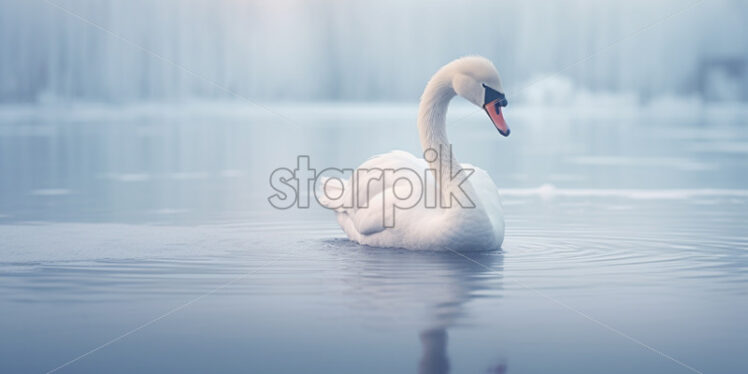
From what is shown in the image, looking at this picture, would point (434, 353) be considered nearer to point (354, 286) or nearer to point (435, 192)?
point (354, 286)

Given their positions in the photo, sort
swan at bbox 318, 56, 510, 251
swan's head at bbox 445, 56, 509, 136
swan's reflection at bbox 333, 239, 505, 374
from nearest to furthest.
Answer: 1. swan's reflection at bbox 333, 239, 505, 374
2. swan at bbox 318, 56, 510, 251
3. swan's head at bbox 445, 56, 509, 136

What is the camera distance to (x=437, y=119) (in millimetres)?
10242

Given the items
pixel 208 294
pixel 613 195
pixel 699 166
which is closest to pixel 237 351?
pixel 208 294

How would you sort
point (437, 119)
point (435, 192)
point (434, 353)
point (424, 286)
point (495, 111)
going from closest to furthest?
point (434, 353) → point (424, 286) → point (495, 111) → point (435, 192) → point (437, 119)

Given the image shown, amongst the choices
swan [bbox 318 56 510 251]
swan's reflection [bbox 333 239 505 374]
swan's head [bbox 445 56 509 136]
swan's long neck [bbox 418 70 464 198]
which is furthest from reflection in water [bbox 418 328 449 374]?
swan's long neck [bbox 418 70 464 198]

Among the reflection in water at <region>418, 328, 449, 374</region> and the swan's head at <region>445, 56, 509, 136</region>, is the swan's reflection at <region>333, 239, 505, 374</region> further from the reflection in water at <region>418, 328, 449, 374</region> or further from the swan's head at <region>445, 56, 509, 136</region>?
the swan's head at <region>445, 56, 509, 136</region>

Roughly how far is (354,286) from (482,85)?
2.81 metres

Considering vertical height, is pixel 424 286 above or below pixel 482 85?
below

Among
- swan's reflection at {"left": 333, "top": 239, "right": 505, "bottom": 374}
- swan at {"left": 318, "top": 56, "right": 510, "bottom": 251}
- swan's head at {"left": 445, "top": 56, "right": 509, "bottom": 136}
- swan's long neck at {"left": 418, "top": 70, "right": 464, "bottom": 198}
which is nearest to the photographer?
swan's reflection at {"left": 333, "top": 239, "right": 505, "bottom": 374}

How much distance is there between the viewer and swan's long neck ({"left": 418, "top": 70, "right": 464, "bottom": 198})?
10078mm

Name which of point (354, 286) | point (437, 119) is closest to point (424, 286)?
point (354, 286)

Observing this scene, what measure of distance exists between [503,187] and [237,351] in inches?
420

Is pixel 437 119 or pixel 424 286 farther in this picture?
pixel 437 119

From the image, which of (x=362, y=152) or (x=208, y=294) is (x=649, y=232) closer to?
(x=208, y=294)
